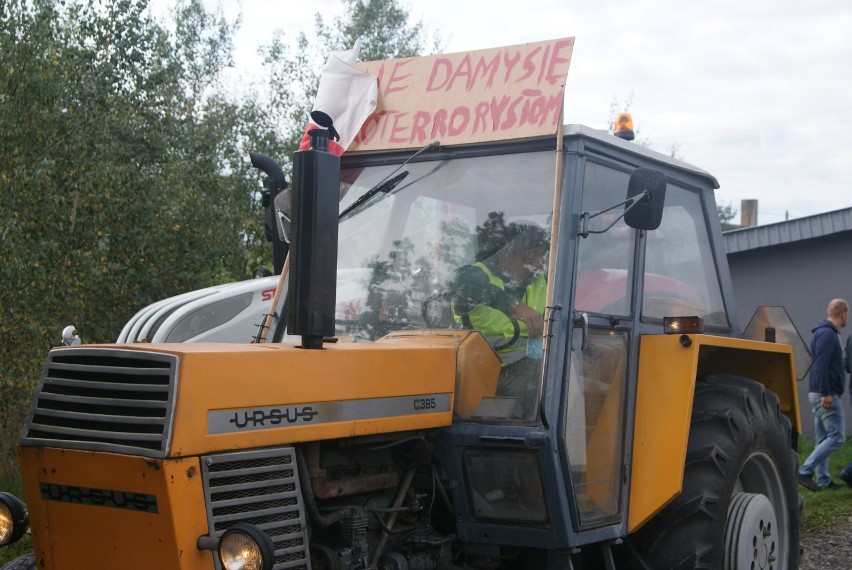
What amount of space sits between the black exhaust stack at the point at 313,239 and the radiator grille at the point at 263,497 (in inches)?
17.7

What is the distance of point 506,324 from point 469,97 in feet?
3.37

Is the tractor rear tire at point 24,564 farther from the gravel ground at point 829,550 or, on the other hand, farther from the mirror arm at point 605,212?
the gravel ground at point 829,550

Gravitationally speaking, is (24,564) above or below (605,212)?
below

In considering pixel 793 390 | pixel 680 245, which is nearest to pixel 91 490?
pixel 680 245

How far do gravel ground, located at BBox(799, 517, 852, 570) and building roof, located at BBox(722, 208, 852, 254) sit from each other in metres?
5.92

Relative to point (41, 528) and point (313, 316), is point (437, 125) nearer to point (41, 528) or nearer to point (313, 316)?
point (313, 316)

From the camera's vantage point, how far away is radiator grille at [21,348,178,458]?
309cm

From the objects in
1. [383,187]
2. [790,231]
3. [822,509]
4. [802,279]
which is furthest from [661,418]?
[802,279]

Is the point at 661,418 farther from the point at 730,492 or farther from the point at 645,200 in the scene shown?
the point at 645,200

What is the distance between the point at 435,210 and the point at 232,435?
1.57m

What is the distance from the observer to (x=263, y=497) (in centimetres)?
331

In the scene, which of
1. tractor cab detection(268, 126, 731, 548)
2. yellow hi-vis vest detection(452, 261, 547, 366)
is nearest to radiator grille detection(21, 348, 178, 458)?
tractor cab detection(268, 126, 731, 548)

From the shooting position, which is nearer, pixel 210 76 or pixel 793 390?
pixel 793 390

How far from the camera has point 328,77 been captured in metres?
4.77
